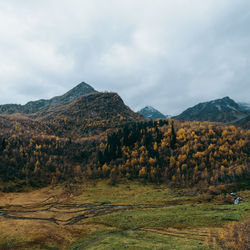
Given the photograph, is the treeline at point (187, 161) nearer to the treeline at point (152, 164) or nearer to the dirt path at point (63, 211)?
the treeline at point (152, 164)

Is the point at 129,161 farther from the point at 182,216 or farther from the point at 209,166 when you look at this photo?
the point at 182,216

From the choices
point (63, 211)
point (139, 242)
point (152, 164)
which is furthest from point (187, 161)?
point (139, 242)

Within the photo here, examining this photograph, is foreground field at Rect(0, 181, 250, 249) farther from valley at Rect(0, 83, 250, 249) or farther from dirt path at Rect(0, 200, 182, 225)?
valley at Rect(0, 83, 250, 249)

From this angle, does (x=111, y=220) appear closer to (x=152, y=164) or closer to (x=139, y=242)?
(x=139, y=242)

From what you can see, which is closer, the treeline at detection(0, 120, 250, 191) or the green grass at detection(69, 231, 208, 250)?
the green grass at detection(69, 231, 208, 250)

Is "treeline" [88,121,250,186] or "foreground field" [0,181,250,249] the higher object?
"treeline" [88,121,250,186]

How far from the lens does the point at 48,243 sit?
5572 cm

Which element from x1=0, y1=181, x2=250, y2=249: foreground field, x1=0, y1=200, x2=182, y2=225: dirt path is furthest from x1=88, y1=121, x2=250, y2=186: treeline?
x1=0, y1=200, x2=182, y2=225: dirt path

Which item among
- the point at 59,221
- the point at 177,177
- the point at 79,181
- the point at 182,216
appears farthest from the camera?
the point at 79,181

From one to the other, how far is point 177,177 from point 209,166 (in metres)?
33.9

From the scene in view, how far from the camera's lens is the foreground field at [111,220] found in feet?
174

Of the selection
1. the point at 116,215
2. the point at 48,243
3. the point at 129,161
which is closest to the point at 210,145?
the point at 129,161

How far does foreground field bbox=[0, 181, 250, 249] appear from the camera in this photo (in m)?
52.9

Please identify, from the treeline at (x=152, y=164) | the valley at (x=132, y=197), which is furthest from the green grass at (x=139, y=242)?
the treeline at (x=152, y=164)
